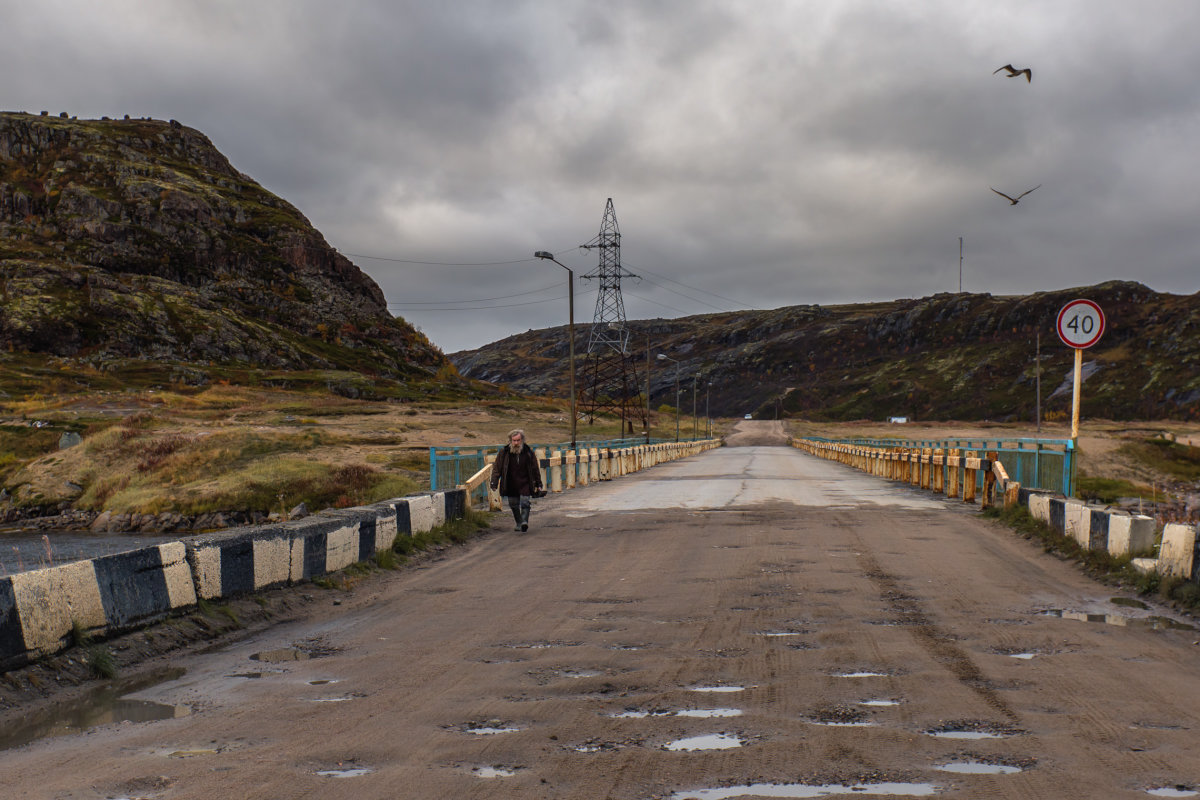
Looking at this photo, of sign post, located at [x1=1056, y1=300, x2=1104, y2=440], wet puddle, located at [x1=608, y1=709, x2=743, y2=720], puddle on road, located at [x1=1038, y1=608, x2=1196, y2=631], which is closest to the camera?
wet puddle, located at [x1=608, y1=709, x2=743, y2=720]

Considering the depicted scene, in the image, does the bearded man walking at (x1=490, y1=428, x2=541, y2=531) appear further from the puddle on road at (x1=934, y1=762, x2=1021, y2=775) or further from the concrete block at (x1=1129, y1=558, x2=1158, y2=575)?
the puddle on road at (x1=934, y1=762, x2=1021, y2=775)

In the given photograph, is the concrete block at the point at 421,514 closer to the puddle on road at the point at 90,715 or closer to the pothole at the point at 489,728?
the puddle on road at the point at 90,715

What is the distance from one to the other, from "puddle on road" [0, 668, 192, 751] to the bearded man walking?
9.16 meters

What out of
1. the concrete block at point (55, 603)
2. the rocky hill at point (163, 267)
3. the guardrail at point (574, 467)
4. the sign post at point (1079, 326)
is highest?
the rocky hill at point (163, 267)

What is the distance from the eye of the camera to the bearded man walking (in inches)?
592

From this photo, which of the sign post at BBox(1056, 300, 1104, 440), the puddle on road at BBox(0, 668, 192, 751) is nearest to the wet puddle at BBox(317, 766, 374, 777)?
the puddle on road at BBox(0, 668, 192, 751)

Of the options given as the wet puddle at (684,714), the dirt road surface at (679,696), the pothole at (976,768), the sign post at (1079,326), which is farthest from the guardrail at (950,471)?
the pothole at (976,768)

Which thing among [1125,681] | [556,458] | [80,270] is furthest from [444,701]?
[80,270]

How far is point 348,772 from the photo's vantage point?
4.23 m

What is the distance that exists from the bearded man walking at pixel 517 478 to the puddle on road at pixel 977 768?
1109 centimetres

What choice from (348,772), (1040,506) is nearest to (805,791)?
(348,772)

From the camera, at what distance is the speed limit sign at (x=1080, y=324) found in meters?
13.0

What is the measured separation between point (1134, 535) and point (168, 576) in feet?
30.8

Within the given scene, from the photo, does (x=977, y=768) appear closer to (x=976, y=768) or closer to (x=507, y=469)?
(x=976, y=768)
